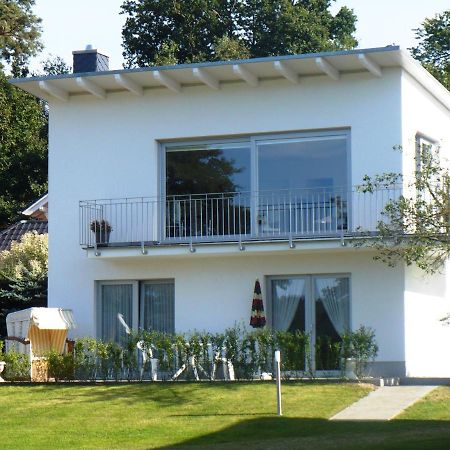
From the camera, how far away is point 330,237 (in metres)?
22.8

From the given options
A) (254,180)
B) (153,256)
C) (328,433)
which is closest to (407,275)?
(254,180)

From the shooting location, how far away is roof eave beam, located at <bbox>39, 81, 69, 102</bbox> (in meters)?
25.0

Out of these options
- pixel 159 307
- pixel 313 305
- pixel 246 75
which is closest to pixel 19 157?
pixel 159 307

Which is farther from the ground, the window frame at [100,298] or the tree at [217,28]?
the tree at [217,28]

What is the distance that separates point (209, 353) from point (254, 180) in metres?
4.08

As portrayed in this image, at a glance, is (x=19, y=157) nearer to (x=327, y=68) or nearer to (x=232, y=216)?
(x=232, y=216)

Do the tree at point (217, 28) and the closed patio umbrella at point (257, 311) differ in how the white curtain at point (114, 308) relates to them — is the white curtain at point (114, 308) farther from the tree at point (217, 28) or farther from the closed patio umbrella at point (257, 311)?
the tree at point (217, 28)

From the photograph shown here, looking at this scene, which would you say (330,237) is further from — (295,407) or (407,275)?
(295,407)

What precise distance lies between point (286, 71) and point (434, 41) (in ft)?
83.7

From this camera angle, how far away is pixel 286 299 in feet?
78.9

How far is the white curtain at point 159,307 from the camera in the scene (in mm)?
24812

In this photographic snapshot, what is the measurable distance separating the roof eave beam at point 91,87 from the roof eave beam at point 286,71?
4.14m

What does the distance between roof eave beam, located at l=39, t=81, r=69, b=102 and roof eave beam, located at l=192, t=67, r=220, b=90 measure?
10.8 feet

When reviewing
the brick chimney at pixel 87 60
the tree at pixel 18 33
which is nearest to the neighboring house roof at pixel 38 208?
the tree at pixel 18 33
